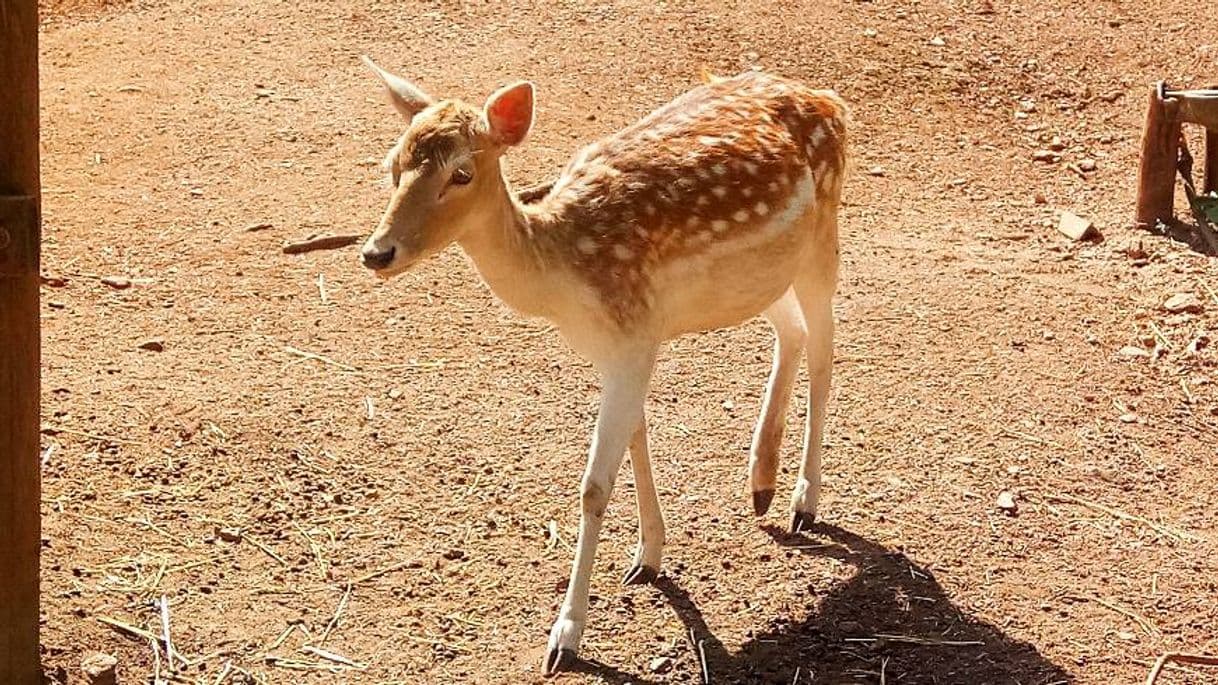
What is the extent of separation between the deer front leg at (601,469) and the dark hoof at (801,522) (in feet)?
3.78

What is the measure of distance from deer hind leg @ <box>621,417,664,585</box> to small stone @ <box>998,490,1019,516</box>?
4.71 ft

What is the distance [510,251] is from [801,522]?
1.75m

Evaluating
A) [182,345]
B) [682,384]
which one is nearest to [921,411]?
[682,384]

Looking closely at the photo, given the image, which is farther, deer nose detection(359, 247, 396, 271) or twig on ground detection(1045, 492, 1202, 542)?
twig on ground detection(1045, 492, 1202, 542)

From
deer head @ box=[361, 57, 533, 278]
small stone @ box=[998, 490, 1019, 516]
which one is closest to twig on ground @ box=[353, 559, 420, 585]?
deer head @ box=[361, 57, 533, 278]

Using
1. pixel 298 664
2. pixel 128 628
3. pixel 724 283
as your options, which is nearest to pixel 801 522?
pixel 724 283

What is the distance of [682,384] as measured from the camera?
741 cm

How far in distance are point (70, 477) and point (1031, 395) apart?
4.06m

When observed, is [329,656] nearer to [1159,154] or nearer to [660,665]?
[660,665]

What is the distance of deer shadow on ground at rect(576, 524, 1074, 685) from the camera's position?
5363 millimetres

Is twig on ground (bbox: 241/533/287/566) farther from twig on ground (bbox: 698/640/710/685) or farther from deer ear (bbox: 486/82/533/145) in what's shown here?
deer ear (bbox: 486/82/533/145)

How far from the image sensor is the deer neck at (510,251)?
16.8ft

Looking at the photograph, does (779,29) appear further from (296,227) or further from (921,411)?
(921,411)

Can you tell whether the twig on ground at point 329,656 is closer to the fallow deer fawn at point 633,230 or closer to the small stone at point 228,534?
the fallow deer fawn at point 633,230
